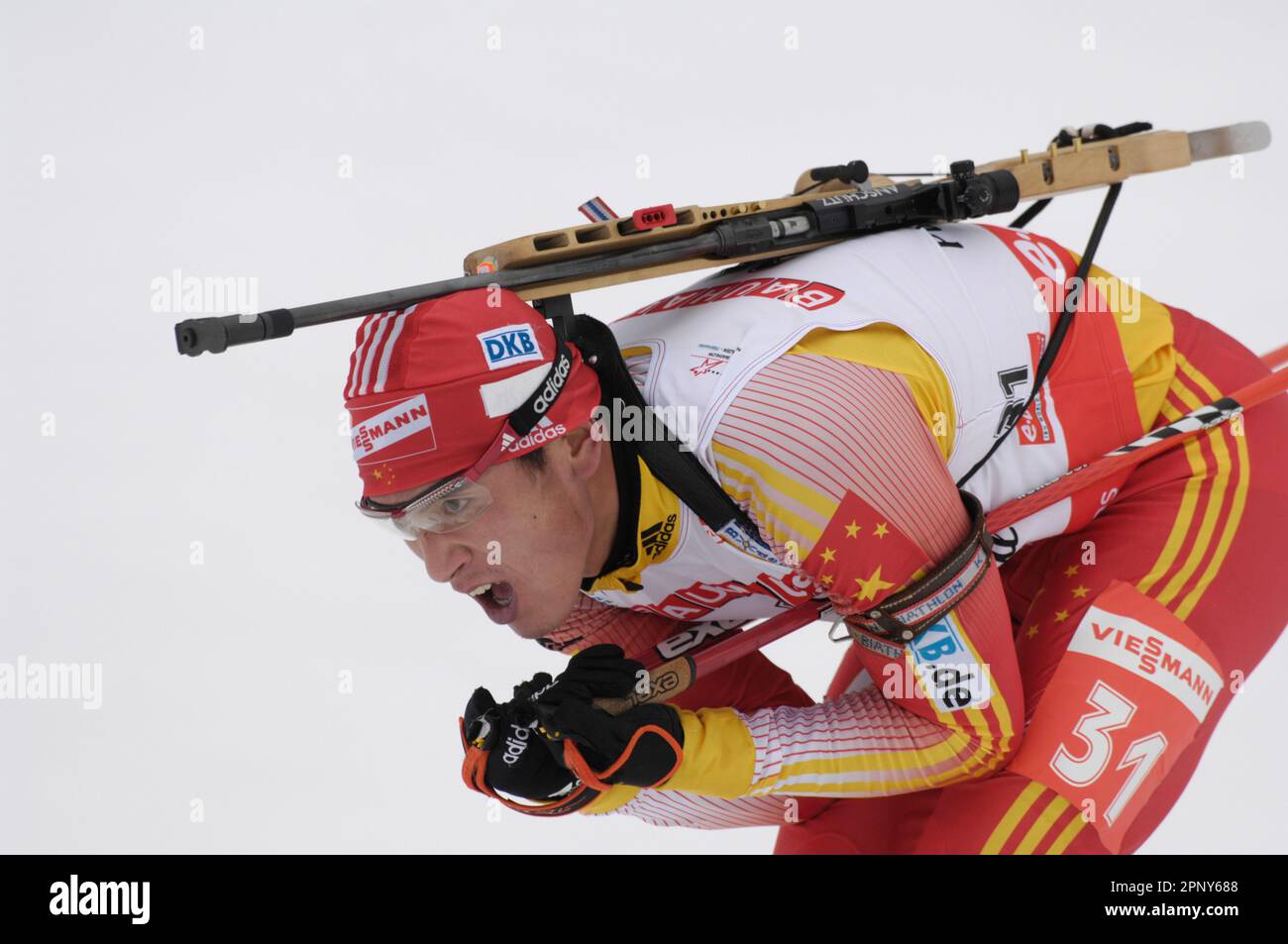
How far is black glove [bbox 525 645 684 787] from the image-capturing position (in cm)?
267

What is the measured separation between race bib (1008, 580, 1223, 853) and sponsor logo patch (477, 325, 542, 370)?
1059 millimetres

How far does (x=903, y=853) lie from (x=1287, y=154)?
3673 mm

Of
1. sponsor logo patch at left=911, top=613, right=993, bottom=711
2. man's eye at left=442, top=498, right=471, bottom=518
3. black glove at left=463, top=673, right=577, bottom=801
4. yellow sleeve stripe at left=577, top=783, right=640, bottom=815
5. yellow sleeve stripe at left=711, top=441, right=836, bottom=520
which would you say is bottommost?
yellow sleeve stripe at left=577, top=783, right=640, bottom=815

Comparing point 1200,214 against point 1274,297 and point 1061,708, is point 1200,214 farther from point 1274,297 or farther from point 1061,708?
point 1061,708

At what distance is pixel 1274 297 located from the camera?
530 centimetres

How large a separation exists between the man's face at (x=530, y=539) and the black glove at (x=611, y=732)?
0.50ft

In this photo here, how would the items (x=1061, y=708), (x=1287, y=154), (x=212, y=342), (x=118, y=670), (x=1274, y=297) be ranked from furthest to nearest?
1. (x=1287, y=154)
2. (x=1274, y=297)
3. (x=118, y=670)
4. (x=1061, y=708)
5. (x=212, y=342)

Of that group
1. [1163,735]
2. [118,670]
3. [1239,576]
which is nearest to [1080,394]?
[1239,576]

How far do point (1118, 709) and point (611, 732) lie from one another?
2.82ft

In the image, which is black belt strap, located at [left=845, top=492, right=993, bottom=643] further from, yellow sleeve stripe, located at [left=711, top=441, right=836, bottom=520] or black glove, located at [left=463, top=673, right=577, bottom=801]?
black glove, located at [left=463, top=673, right=577, bottom=801]

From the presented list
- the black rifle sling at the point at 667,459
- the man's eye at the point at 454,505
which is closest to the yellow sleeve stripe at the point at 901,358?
the black rifle sling at the point at 667,459

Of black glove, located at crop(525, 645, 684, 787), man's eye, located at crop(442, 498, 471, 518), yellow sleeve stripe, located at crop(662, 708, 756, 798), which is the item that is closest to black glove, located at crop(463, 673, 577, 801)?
black glove, located at crop(525, 645, 684, 787)

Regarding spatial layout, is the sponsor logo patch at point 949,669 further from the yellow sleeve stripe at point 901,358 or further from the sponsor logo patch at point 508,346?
the sponsor logo patch at point 508,346

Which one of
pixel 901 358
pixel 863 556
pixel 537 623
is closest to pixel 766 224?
pixel 901 358
